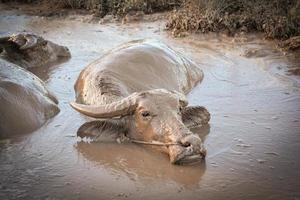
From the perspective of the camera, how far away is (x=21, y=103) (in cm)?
600

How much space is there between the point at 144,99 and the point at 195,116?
0.77 metres

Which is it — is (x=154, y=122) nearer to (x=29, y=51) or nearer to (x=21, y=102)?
(x=21, y=102)

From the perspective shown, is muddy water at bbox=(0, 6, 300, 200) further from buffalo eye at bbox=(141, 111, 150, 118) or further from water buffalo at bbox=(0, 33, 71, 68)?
water buffalo at bbox=(0, 33, 71, 68)

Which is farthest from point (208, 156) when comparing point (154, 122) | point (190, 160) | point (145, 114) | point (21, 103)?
point (21, 103)

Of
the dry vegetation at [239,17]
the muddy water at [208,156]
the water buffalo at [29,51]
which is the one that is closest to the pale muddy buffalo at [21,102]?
the muddy water at [208,156]

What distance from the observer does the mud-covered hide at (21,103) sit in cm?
579

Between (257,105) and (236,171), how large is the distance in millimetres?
1818

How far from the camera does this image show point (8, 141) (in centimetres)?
563

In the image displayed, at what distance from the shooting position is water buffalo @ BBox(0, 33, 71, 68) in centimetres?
871

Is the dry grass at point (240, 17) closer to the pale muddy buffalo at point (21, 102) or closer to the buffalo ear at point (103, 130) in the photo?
the pale muddy buffalo at point (21, 102)

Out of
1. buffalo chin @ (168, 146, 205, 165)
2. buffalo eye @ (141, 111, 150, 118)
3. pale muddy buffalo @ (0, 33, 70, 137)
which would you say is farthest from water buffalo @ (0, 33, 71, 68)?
buffalo chin @ (168, 146, 205, 165)

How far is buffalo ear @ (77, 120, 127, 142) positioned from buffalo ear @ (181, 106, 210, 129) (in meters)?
0.67

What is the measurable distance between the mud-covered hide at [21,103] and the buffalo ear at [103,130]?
2.58 feet

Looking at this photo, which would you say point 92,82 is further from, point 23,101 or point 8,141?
point 8,141
